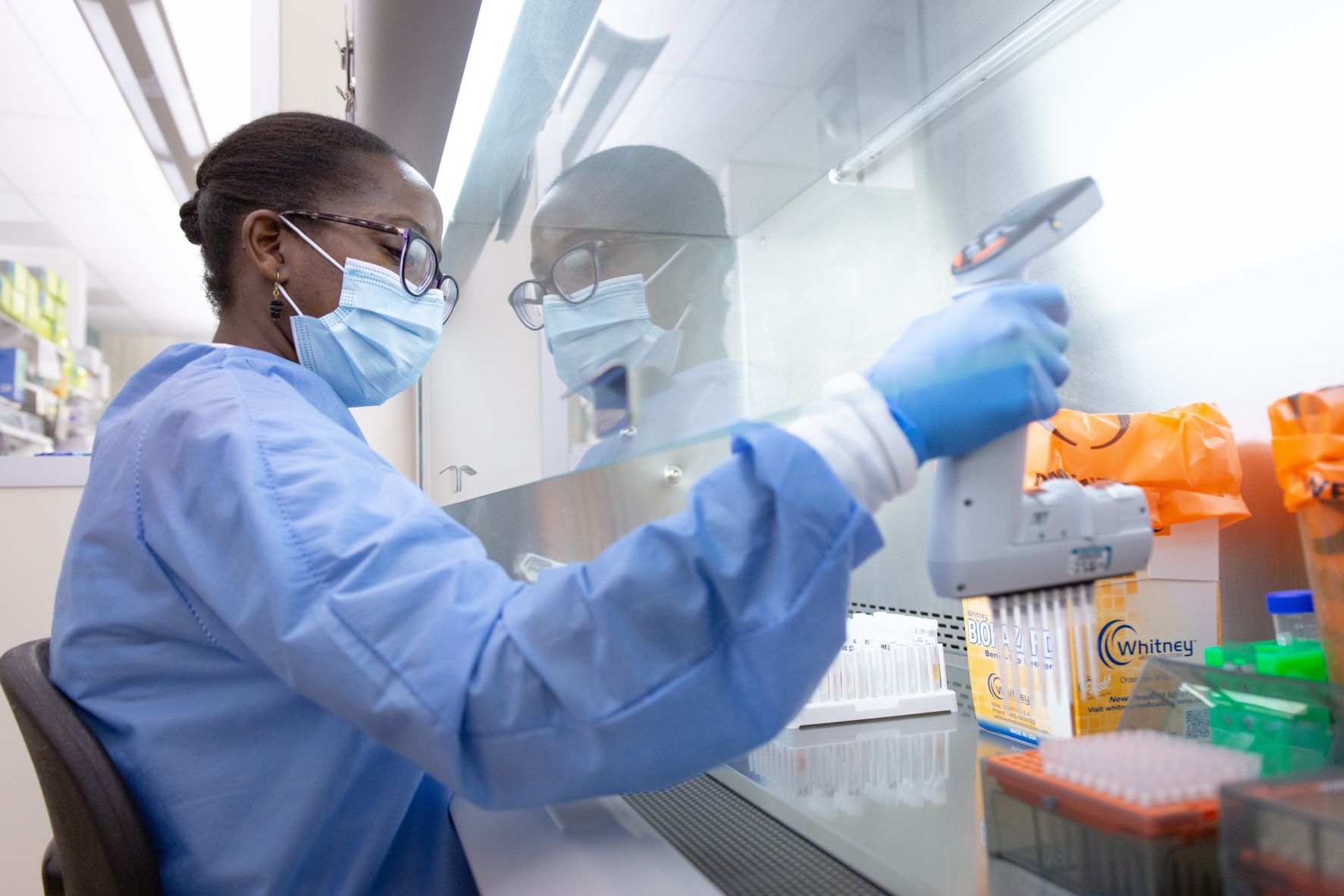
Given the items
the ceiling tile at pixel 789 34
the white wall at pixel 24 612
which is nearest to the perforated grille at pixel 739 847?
the ceiling tile at pixel 789 34

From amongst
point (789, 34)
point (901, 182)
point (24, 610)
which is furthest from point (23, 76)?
point (901, 182)

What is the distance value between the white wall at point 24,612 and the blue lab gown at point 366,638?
1.62 metres

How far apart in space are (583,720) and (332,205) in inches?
35.1

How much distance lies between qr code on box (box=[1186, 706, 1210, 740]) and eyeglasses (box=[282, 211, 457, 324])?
1093 millimetres

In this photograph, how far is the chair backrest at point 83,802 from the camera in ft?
2.47

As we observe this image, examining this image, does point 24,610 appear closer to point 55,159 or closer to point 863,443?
point 55,159

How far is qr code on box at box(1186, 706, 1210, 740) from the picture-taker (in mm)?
654

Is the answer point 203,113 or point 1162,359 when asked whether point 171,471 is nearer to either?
point 1162,359

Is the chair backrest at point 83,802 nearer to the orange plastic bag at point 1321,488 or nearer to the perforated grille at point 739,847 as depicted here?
the perforated grille at point 739,847

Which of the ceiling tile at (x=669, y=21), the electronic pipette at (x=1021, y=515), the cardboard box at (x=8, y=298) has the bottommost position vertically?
the electronic pipette at (x=1021, y=515)

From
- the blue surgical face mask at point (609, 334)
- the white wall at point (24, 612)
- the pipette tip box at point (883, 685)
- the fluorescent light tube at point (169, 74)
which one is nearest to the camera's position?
the pipette tip box at point (883, 685)

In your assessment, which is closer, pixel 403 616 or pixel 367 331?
pixel 403 616

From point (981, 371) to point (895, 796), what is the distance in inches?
19.2

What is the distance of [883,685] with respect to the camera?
45.0 inches
